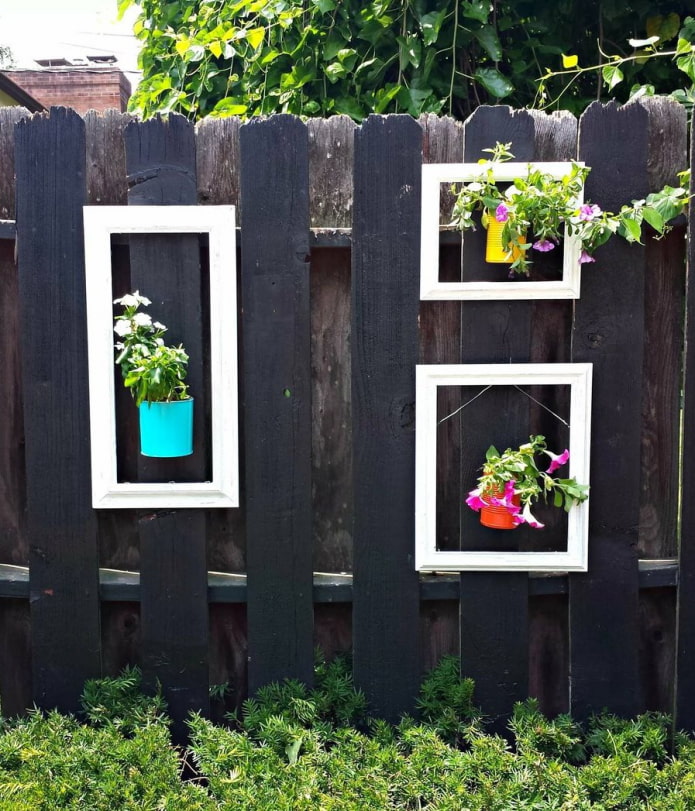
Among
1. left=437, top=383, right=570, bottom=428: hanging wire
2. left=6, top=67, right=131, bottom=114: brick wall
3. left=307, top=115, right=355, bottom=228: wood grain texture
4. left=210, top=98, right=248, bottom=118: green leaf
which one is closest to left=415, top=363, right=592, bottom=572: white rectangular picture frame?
left=437, top=383, right=570, bottom=428: hanging wire

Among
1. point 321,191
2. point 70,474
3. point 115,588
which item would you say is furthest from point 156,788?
point 321,191

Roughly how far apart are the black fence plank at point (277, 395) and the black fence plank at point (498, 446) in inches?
19.5

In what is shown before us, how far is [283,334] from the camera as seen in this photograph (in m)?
2.37

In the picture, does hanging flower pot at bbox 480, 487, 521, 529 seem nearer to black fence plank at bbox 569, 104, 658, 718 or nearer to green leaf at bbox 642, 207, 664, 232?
black fence plank at bbox 569, 104, 658, 718

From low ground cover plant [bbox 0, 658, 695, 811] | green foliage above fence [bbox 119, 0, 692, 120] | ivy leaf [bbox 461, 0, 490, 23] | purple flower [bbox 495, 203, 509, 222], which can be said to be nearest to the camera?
low ground cover plant [bbox 0, 658, 695, 811]

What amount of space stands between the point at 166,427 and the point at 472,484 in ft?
3.13

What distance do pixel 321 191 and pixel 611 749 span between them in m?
1.90

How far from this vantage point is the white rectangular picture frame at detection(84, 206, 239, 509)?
7.59 feet

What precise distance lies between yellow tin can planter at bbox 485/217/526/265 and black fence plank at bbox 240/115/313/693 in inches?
21.5

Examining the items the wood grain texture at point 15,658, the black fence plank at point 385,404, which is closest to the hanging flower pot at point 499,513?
the black fence plank at point 385,404

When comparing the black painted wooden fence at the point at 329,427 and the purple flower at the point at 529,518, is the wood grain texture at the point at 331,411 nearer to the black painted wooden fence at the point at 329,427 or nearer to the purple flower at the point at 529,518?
the black painted wooden fence at the point at 329,427

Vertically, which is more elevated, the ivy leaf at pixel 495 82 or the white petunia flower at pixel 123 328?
the ivy leaf at pixel 495 82

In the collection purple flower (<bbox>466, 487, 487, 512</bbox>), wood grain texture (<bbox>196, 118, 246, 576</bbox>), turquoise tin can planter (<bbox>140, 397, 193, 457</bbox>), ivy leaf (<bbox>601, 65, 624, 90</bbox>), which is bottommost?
purple flower (<bbox>466, 487, 487, 512</bbox>)

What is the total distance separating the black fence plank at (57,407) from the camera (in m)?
2.34
